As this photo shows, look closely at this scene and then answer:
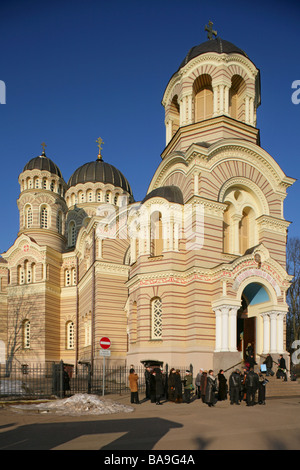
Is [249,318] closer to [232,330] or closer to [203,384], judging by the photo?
[232,330]

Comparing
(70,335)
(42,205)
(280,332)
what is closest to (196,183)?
(280,332)

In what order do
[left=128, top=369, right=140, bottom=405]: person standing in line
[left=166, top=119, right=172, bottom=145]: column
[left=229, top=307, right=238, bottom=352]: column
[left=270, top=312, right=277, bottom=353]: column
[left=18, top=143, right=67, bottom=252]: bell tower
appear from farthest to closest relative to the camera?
[left=18, top=143, right=67, bottom=252]: bell tower → [left=166, top=119, right=172, bottom=145]: column → [left=270, top=312, right=277, bottom=353]: column → [left=229, top=307, right=238, bottom=352]: column → [left=128, top=369, right=140, bottom=405]: person standing in line

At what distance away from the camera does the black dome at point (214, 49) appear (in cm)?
2677

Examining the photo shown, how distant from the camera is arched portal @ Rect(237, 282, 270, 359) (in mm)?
23562

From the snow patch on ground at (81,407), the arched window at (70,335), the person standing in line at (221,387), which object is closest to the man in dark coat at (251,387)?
the person standing in line at (221,387)

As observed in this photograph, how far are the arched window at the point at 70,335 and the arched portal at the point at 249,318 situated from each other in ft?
54.2

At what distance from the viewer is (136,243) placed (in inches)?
1008

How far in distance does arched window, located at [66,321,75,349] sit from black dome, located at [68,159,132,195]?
15.1 meters

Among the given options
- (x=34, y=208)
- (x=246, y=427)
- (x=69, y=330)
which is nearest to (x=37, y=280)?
(x=69, y=330)

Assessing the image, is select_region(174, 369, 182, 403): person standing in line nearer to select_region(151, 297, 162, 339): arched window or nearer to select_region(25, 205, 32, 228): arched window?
select_region(151, 297, 162, 339): arched window

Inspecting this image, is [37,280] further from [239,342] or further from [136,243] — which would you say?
[239,342]

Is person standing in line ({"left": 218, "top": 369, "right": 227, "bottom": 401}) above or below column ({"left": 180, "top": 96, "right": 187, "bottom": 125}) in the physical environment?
below

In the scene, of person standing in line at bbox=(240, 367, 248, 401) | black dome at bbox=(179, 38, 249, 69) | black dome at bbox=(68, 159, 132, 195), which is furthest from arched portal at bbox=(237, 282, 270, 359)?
black dome at bbox=(68, 159, 132, 195)

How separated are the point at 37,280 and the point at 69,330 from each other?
5.11 m
